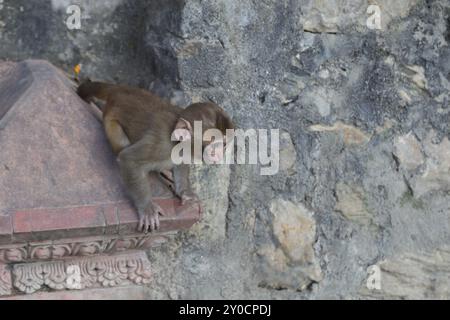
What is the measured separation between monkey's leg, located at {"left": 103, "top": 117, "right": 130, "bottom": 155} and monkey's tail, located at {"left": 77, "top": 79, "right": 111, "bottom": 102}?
15cm

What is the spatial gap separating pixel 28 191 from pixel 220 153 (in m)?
0.61

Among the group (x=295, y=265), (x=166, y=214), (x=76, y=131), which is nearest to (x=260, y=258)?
(x=295, y=265)

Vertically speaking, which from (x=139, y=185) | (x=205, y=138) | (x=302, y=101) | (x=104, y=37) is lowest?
(x=139, y=185)

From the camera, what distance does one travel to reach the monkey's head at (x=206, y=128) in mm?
2488

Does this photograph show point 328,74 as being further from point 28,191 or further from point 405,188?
point 28,191

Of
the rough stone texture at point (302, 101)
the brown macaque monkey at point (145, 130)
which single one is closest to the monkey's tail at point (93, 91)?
the brown macaque monkey at point (145, 130)

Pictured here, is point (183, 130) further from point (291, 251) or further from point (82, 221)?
point (291, 251)

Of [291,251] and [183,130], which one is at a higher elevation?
[183,130]

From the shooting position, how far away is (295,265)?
308cm

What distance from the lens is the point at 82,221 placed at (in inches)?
94.7

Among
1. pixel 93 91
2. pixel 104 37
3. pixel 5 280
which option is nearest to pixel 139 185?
pixel 93 91

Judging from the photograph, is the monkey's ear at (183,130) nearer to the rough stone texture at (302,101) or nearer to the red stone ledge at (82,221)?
the red stone ledge at (82,221)

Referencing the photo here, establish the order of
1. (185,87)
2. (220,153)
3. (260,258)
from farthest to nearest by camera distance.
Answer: (260,258), (185,87), (220,153)

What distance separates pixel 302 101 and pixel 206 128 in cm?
60
